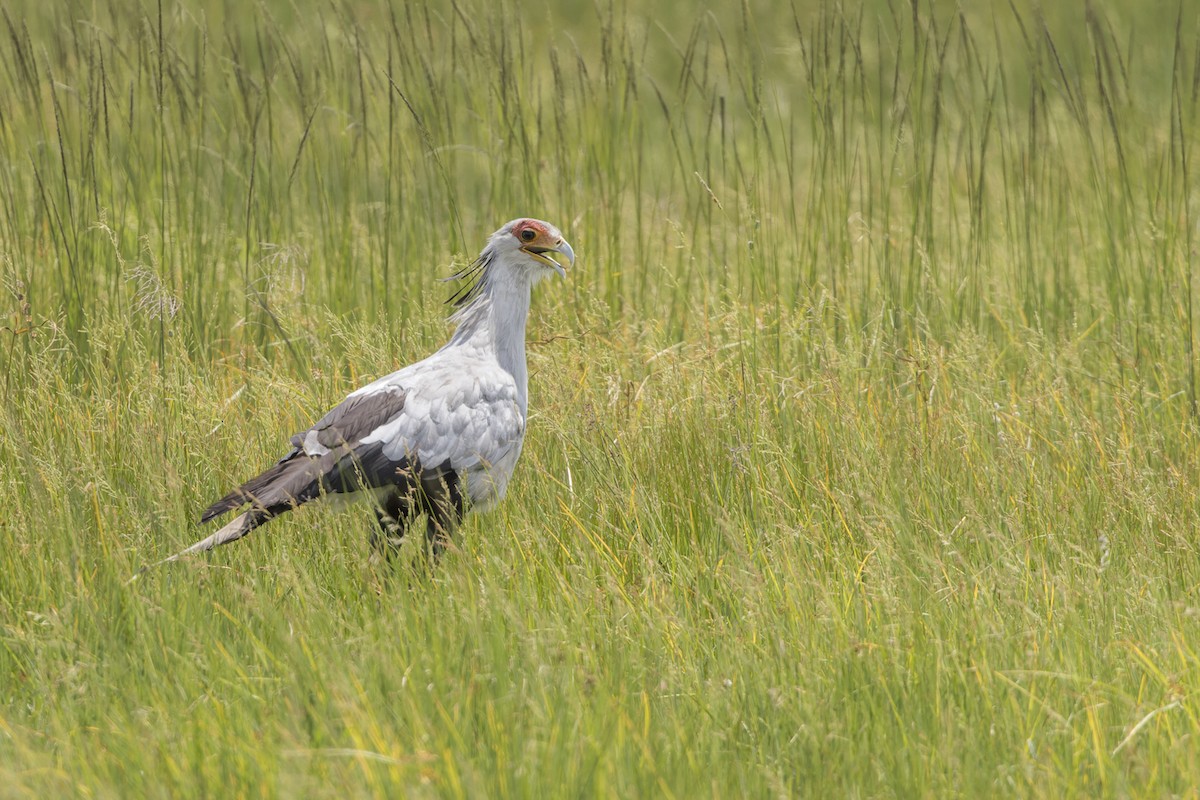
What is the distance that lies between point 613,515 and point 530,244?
930 millimetres

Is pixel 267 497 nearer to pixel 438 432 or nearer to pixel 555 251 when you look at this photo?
pixel 438 432

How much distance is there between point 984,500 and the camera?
12.9ft

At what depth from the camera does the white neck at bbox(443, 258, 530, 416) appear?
4207mm

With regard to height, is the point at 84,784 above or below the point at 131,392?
below

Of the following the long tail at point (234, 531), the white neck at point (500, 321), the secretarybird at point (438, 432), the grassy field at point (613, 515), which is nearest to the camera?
the grassy field at point (613, 515)

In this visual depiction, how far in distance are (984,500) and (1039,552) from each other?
0.25 metres

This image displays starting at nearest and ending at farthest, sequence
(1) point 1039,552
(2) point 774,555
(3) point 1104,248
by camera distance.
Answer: (2) point 774,555, (1) point 1039,552, (3) point 1104,248

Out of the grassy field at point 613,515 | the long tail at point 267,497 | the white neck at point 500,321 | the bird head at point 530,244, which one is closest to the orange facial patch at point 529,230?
the bird head at point 530,244

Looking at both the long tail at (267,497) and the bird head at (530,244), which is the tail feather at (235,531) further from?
the bird head at (530,244)

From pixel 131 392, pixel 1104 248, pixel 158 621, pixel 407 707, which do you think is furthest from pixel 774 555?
pixel 1104 248

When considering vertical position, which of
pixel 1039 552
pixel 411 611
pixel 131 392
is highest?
pixel 131 392

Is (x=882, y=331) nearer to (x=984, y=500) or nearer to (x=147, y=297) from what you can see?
(x=984, y=500)

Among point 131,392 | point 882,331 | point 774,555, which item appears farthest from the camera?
point 882,331

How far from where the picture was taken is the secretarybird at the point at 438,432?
3.65m
